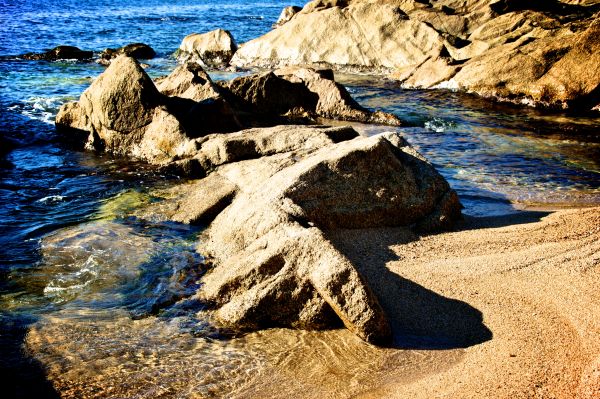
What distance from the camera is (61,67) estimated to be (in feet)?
67.4

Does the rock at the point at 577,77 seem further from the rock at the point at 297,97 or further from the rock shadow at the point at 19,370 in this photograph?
the rock shadow at the point at 19,370

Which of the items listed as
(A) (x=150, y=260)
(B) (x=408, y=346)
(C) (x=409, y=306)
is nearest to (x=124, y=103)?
(A) (x=150, y=260)

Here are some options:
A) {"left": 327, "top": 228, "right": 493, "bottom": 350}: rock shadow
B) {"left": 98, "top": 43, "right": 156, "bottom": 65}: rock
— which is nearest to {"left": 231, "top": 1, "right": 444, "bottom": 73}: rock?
{"left": 98, "top": 43, "right": 156, "bottom": 65}: rock

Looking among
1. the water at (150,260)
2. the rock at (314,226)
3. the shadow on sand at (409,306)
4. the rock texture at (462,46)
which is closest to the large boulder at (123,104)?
the water at (150,260)

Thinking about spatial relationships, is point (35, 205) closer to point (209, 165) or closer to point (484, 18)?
point (209, 165)

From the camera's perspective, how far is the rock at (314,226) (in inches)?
193

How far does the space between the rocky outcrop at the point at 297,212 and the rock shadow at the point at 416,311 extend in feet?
0.97

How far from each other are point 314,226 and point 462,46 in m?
16.6

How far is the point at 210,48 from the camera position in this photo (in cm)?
2395

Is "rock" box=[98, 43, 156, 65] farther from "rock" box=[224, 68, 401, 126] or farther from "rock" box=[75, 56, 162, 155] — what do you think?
"rock" box=[75, 56, 162, 155]

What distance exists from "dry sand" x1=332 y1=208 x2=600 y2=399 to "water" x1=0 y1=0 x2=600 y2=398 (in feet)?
1.11

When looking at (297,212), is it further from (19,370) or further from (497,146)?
(497,146)

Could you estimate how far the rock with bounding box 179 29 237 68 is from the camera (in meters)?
23.5

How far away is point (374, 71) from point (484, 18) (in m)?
5.04
